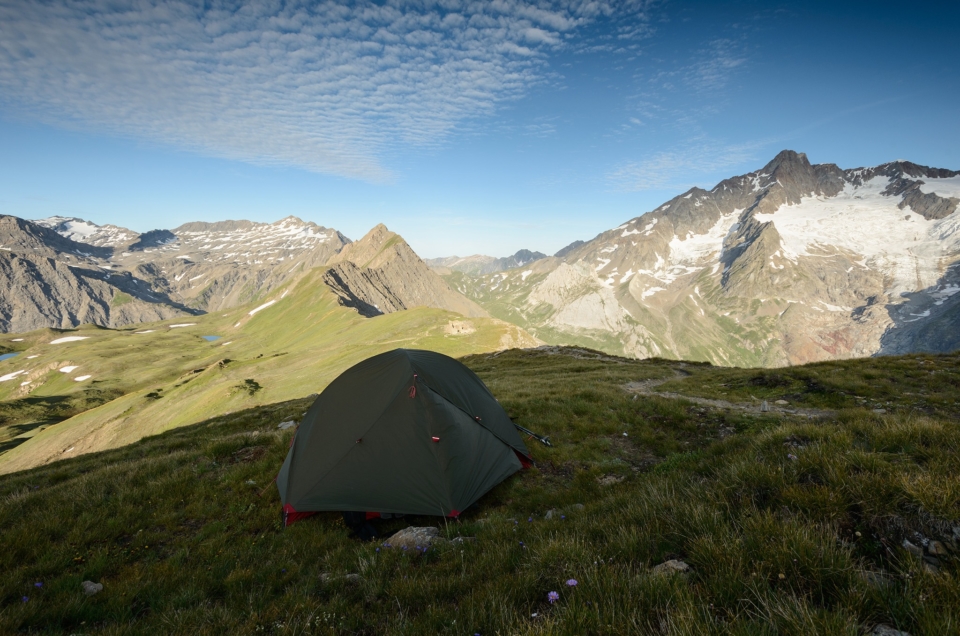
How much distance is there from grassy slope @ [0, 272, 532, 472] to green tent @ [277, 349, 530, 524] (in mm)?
57839

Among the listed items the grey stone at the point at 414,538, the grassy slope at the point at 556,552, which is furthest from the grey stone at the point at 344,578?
the grey stone at the point at 414,538

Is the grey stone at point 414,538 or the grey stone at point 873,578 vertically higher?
the grey stone at point 873,578

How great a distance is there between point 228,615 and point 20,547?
19.5 ft

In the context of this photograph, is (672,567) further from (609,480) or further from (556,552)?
(609,480)

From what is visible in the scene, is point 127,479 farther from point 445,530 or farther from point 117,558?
point 445,530

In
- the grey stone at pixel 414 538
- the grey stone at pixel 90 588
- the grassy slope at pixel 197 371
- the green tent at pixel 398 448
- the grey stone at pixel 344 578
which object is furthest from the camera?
the grassy slope at pixel 197 371

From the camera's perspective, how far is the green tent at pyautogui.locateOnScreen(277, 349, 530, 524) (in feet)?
29.9

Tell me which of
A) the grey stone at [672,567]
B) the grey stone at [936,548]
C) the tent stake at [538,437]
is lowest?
the tent stake at [538,437]

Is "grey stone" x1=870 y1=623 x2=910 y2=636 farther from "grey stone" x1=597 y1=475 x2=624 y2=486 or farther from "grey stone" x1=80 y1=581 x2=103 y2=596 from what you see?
"grey stone" x1=80 y1=581 x2=103 y2=596

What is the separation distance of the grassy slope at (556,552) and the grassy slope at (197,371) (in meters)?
58.8

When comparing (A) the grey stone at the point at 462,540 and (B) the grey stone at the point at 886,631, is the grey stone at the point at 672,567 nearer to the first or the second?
(B) the grey stone at the point at 886,631

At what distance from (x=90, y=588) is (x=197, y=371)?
133753 mm

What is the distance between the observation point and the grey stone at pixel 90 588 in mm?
5992

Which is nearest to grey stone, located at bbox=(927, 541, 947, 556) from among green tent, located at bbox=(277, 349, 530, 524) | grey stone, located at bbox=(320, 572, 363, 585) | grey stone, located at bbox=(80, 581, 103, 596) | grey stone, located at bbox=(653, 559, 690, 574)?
grey stone, located at bbox=(653, 559, 690, 574)
